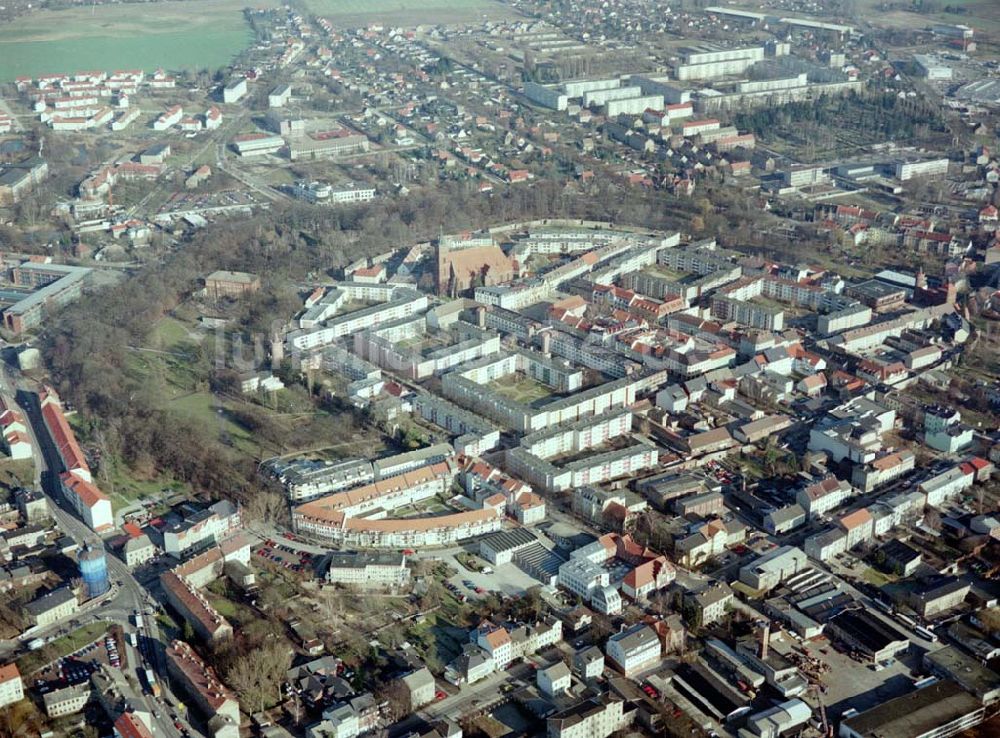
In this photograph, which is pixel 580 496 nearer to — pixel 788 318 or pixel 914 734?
pixel 914 734

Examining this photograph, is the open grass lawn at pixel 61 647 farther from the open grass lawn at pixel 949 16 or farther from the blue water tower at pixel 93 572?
the open grass lawn at pixel 949 16

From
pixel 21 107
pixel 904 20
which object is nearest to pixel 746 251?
pixel 21 107

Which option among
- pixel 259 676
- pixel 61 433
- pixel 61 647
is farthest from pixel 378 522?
pixel 61 433

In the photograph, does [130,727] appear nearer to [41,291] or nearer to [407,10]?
[41,291]

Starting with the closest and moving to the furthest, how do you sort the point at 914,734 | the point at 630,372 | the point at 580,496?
Result: the point at 914,734 < the point at 580,496 < the point at 630,372

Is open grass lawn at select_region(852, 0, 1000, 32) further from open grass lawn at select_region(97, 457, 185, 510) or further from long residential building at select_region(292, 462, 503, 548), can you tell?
open grass lawn at select_region(97, 457, 185, 510)

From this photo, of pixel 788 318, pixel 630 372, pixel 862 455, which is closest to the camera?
pixel 862 455

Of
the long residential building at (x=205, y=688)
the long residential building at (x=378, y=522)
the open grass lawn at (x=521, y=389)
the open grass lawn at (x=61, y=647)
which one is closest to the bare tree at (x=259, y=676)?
the long residential building at (x=205, y=688)
